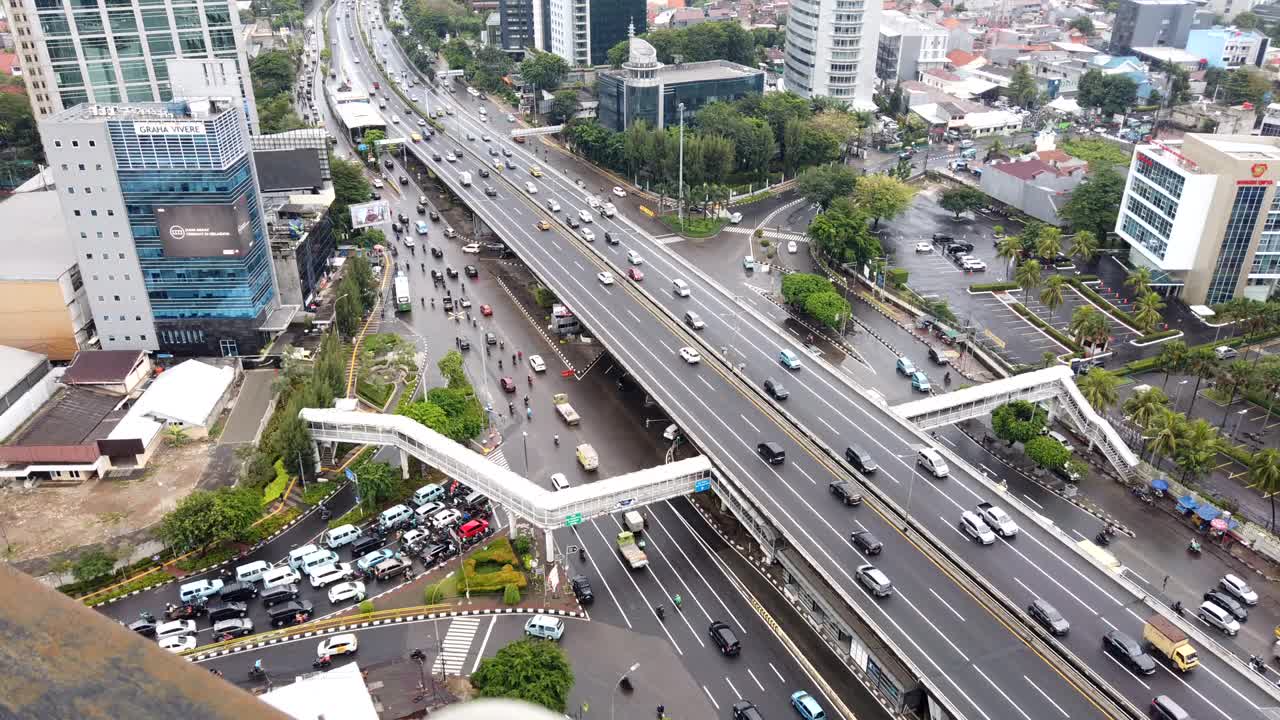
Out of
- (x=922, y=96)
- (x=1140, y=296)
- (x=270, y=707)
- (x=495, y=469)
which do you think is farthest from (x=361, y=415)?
(x=922, y=96)

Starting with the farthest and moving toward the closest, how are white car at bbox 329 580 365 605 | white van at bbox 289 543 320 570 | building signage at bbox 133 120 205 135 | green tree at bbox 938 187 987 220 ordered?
green tree at bbox 938 187 987 220 < building signage at bbox 133 120 205 135 < white van at bbox 289 543 320 570 < white car at bbox 329 580 365 605

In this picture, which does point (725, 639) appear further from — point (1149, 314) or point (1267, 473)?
point (1149, 314)

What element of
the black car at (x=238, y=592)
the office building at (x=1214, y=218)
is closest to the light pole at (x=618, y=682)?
the black car at (x=238, y=592)

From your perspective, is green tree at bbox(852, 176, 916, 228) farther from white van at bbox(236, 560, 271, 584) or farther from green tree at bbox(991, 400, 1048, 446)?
white van at bbox(236, 560, 271, 584)

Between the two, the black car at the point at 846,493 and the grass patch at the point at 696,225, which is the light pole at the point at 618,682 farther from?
the grass patch at the point at 696,225

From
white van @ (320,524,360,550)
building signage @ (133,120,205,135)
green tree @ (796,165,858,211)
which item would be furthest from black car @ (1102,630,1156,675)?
green tree @ (796,165,858,211)

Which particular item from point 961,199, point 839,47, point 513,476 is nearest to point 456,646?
point 513,476
